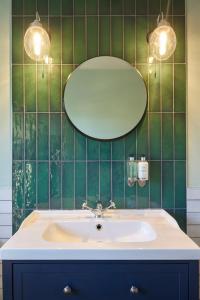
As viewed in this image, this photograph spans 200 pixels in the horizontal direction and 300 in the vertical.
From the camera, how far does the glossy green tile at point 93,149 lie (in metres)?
1.69

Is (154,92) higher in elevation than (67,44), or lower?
lower

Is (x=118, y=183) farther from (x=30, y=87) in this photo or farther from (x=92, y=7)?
(x=92, y=7)

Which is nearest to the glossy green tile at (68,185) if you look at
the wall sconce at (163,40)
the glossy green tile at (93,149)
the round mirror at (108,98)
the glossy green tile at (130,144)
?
the glossy green tile at (93,149)

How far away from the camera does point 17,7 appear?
5.54 feet

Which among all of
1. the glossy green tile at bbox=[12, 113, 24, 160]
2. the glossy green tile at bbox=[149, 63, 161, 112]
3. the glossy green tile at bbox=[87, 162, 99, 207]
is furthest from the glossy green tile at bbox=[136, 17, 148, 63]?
the glossy green tile at bbox=[12, 113, 24, 160]

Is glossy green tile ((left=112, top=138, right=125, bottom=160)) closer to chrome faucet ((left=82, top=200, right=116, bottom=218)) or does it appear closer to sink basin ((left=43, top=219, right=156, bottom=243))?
chrome faucet ((left=82, top=200, right=116, bottom=218))

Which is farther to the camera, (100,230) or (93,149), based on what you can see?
(93,149)

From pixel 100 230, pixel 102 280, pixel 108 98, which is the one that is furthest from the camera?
pixel 108 98

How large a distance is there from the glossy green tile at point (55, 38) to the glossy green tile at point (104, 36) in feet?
0.82

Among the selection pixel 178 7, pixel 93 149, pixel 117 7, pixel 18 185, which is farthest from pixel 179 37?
pixel 18 185

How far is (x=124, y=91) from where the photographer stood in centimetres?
168

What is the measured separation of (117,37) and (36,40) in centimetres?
49

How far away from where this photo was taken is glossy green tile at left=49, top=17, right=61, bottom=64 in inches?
66.5

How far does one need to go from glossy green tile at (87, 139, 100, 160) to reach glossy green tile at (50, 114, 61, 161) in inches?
7.1
